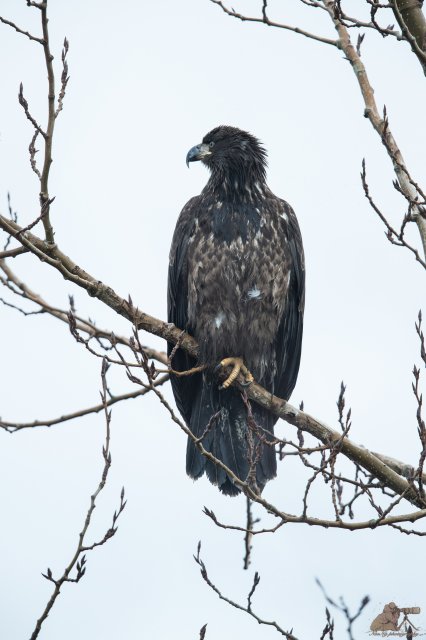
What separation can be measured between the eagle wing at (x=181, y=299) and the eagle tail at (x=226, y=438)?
0.29ft

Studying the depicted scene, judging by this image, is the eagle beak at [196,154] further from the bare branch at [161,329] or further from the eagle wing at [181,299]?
the bare branch at [161,329]

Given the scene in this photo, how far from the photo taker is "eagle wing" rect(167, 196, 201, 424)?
6.69 m

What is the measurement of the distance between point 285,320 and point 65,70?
8.65ft

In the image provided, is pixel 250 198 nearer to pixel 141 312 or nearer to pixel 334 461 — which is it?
pixel 141 312

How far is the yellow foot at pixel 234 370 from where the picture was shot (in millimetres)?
6345

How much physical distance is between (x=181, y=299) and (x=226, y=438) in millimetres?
994

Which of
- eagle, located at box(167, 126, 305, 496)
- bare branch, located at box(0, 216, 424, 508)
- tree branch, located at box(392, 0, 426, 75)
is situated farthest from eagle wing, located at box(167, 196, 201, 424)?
tree branch, located at box(392, 0, 426, 75)

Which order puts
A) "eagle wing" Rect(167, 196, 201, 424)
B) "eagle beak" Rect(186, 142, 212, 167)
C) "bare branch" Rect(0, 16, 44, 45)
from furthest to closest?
"eagle beak" Rect(186, 142, 212, 167) < "eagle wing" Rect(167, 196, 201, 424) < "bare branch" Rect(0, 16, 44, 45)

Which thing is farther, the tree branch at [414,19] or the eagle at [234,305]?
the eagle at [234,305]

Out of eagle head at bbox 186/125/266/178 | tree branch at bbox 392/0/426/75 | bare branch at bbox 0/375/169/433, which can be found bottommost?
bare branch at bbox 0/375/169/433

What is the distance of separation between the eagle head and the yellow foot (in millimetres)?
1395

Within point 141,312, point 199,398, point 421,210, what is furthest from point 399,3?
point 199,398

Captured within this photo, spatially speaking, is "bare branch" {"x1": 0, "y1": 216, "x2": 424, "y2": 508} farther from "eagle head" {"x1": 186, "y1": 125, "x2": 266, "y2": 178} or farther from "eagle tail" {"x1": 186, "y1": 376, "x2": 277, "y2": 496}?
"eagle head" {"x1": 186, "y1": 125, "x2": 266, "y2": 178}

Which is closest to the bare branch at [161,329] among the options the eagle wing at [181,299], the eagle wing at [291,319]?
the eagle wing at [181,299]
